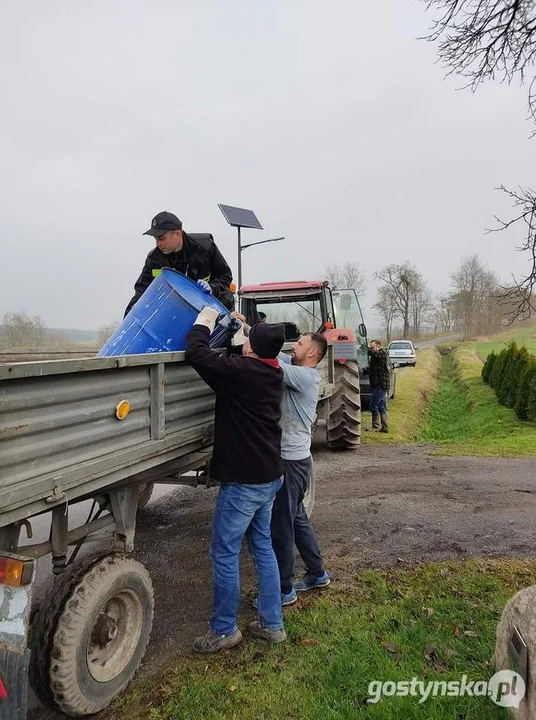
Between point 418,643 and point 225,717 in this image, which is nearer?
point 225,717

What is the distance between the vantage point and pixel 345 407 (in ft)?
24.8

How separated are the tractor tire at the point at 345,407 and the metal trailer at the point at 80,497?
4.90m

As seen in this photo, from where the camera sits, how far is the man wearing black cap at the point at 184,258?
Result: 327 cm

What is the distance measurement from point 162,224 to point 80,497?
6.02 feet

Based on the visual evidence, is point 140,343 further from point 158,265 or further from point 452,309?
point 452,309

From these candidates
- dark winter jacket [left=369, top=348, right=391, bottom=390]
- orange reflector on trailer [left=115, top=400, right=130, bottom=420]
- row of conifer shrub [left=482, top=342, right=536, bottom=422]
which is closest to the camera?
orange reflector on trailer [left=115, top=400, right=130, bottom=420]

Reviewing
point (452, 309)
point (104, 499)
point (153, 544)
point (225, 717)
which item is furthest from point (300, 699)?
point (452, 309)

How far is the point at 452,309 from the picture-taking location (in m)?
59.9

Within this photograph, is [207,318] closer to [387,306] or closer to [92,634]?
[92,634]

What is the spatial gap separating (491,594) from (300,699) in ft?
5.14

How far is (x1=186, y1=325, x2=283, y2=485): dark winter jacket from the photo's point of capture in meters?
2.62

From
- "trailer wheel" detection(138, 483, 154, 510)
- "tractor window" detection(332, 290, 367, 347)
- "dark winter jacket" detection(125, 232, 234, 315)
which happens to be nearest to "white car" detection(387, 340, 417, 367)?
"tractor window" detection(332, 290, 367, 347)

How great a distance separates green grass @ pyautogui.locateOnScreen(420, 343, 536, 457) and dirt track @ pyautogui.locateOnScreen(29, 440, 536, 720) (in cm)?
119

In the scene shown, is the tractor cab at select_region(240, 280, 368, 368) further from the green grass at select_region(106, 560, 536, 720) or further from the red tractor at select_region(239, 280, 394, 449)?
the green grass at select_region(106, 560, 536, 720)
